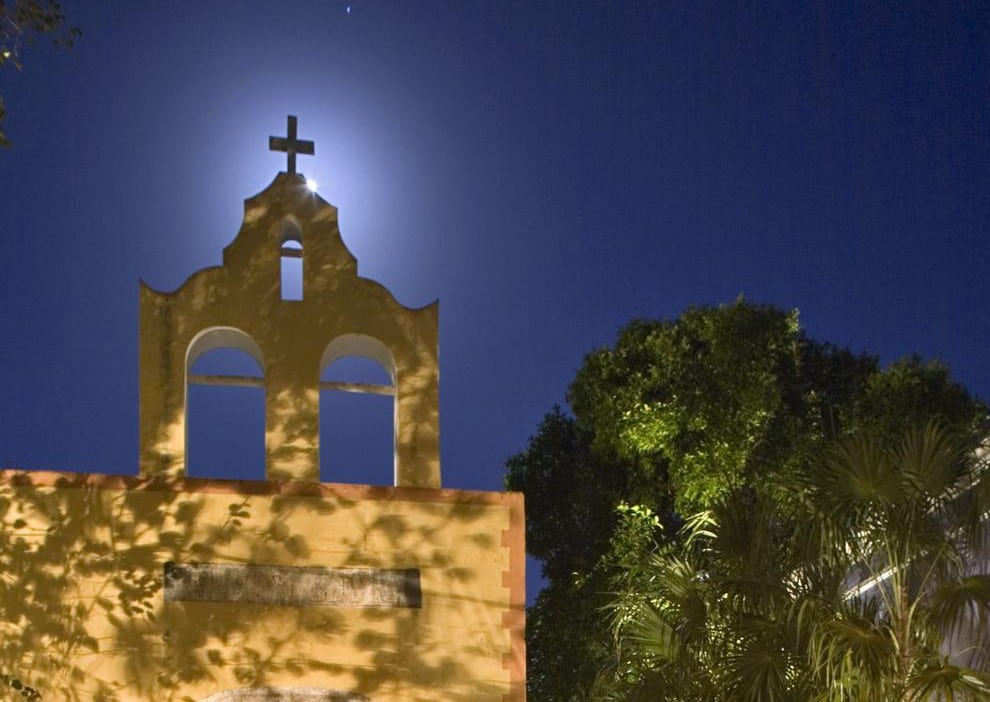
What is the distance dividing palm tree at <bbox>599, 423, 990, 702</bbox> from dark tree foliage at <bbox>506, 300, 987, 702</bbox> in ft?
24.3

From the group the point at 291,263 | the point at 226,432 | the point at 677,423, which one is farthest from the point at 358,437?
the point at 291,263

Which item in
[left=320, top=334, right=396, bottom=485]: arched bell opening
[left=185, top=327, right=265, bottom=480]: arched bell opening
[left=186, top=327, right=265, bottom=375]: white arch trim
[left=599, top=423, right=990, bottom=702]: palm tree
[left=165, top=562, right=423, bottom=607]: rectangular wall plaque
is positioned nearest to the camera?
[left=165, top=562, right=423, bottom=607]: rectangular wall plaque

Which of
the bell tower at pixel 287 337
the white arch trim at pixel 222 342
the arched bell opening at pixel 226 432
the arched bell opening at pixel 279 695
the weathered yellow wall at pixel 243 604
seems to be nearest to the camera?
the weathered yellow wall at pixel 243 604

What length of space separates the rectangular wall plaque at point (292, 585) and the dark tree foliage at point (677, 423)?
8.88 meters

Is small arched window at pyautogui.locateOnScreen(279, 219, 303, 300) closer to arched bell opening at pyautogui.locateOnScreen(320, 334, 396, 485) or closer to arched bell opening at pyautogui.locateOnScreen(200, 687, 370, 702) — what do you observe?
arched bell opening at pyautogui.locateOnScreen(200, 687, 370, 702)

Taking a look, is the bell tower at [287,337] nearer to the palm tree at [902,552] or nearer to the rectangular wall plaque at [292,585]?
the rectangular wall plaque at [292,585]

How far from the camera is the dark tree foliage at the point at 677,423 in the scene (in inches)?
806

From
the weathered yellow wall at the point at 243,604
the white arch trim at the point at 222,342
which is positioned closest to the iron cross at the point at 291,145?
the white arch trim at the point at 222,342

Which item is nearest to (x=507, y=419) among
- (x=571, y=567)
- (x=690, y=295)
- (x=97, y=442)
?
(x=690, y=295)

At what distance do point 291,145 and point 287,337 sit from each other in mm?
1810

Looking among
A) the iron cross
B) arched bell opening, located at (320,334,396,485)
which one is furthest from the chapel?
arched bell opening, located at (320,334,396,485)

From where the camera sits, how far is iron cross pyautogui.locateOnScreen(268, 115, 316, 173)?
12.0 metres

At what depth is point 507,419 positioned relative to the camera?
98188 millimetres

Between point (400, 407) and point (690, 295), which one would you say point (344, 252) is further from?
point (690, 295)
